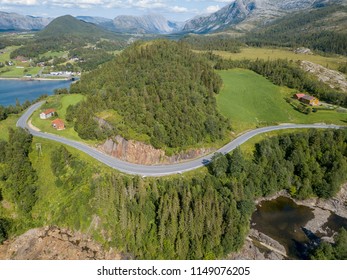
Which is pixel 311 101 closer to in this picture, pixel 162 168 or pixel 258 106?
pixel 258 106

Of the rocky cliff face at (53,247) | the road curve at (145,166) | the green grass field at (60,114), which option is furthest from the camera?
the green grass field at (60,114)

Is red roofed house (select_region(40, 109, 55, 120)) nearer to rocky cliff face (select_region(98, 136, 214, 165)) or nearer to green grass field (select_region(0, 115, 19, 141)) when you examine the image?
green grass field (select_region(0, 115, 19, 141))

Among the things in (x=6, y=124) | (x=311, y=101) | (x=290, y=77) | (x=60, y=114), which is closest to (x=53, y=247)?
(x=60, y=114)

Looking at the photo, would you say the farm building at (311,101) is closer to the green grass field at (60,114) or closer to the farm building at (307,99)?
the farm building at (307,99)

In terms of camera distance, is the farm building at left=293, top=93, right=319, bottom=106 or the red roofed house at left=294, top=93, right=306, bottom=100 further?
the red roofed house at left=294, top=93, right=306, bottom=100

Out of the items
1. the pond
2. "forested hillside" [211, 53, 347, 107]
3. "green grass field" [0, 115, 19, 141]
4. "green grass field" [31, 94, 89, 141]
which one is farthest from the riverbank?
"green grass field" [0, 115, 19, 141]

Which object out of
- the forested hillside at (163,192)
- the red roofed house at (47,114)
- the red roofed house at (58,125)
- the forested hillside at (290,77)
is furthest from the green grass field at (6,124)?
the forested hillside at (290,77)
